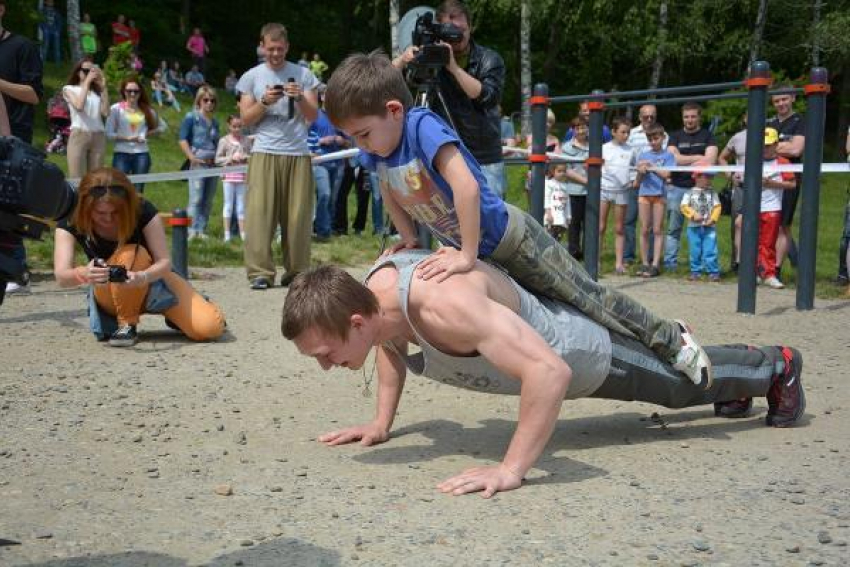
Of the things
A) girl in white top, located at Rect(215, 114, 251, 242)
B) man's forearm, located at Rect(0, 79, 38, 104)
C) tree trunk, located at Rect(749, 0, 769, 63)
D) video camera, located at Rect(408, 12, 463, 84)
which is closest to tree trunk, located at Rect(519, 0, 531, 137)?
tree trunk, located at Rect(749, 0, 769, 63)

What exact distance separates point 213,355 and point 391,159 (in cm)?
254

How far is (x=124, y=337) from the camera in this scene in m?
6.41

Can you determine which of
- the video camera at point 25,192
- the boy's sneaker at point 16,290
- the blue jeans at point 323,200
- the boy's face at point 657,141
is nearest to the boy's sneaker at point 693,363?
the video camera at point 25,192

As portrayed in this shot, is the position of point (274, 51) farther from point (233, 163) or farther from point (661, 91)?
point (233, 163)

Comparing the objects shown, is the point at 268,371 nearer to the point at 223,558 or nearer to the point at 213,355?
the point at 213,355

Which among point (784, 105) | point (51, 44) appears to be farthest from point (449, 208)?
point (51, 44)

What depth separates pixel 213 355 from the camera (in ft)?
20.4

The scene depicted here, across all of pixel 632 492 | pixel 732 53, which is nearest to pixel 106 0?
pixel 732 53

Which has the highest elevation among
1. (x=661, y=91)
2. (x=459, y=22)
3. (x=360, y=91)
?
(x=459, y=22)

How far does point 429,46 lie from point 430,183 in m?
2.59

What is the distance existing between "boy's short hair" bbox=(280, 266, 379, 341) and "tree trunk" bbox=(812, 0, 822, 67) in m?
26.3

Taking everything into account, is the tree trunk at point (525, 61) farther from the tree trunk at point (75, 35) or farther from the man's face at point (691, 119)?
the man's face at point (691, 119)

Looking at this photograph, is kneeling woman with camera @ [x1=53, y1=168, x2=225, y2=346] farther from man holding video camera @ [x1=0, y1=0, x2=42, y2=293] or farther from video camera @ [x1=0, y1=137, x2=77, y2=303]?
video camera @ [x1=0, y1=137, x2=77, y2=303]

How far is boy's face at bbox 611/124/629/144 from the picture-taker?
11375 millimetres
